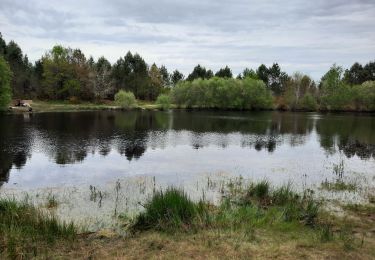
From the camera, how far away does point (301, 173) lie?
84.6 feet

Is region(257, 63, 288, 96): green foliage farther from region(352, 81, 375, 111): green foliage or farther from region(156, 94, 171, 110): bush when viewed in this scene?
region(156, 94, 171, 110): bush

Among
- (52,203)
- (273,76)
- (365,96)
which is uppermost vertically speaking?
(273,76)

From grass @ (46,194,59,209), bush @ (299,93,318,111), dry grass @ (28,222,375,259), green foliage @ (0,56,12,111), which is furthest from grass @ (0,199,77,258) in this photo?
bush @ (299,93,318,111)

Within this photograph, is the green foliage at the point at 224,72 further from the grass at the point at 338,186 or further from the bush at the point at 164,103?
the grass at the point at 338,186

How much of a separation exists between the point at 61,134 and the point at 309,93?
312 ft

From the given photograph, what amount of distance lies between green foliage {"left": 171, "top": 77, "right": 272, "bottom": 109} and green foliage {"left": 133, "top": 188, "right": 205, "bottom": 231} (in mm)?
102112

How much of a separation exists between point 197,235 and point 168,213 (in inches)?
63.7

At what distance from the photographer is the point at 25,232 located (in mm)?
10773

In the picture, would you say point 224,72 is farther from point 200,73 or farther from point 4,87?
point 4,87

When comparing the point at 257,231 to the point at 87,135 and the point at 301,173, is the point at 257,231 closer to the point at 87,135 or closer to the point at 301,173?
the point at 301,173

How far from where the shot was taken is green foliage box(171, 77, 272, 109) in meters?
114

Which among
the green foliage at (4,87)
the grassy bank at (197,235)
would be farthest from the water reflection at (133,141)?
the green foliage at (4,87)

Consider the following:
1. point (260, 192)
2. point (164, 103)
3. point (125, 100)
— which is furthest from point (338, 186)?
point (164, 103)

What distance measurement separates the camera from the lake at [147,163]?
19.1 m
